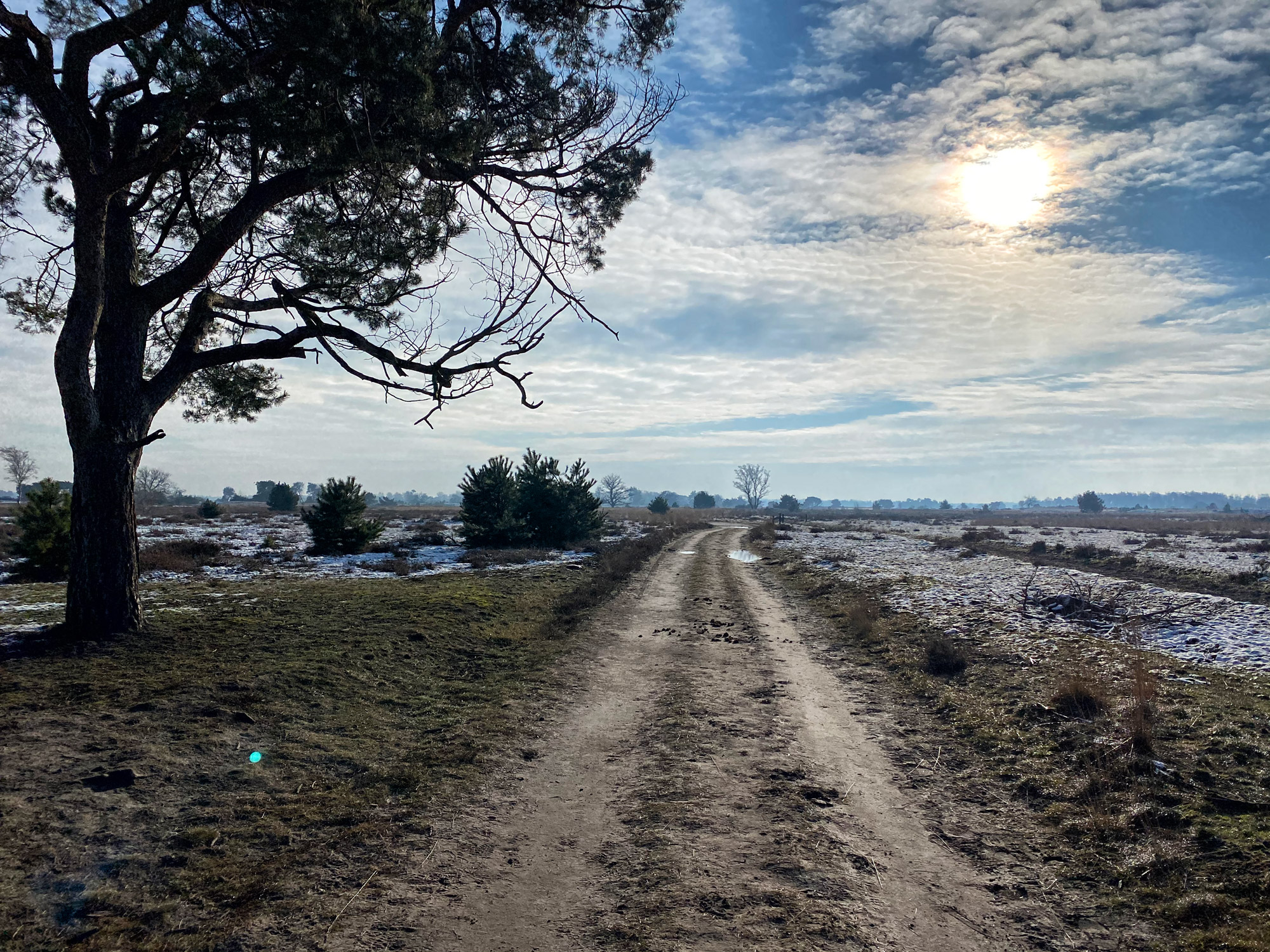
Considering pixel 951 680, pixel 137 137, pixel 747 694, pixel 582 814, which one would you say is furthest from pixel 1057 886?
pixel 137 137

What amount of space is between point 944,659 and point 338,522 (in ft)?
70.2

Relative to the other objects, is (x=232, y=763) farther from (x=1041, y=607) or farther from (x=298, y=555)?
(x=298, y=555)

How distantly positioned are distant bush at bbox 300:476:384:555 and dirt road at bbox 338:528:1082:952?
61.9 feet

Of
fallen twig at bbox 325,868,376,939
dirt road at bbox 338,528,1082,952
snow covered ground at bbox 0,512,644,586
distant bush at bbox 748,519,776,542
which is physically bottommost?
dirt road at bbox 338,528,1082,952

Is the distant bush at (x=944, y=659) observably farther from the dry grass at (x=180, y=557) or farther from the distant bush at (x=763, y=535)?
the distant bush at (x=763, y=535)

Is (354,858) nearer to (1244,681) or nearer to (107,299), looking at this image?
(107,299)

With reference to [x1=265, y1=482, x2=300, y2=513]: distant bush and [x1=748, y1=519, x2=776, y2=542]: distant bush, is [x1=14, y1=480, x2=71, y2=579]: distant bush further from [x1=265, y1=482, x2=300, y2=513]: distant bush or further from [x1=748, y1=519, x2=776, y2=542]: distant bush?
[x1=265, y1=482, x2=300, y2=513]: distant bush

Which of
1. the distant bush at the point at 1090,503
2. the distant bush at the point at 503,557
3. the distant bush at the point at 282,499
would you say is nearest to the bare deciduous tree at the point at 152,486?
the distant bush at the point at 282,499

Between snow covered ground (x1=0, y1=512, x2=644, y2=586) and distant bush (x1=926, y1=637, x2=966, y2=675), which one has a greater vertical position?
snow covered ground (x1=0, y1=512, x2=644, y2=586)

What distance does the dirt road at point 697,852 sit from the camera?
3.85 meters

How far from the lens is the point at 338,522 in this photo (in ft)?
81.1

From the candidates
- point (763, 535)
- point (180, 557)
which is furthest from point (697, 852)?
point (763, 535)

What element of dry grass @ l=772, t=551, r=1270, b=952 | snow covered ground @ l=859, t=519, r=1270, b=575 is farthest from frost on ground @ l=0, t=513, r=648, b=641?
snow covered ground @ l=859, t=519, r=1270, b=575

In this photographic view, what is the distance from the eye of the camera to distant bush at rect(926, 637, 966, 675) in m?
10.1
